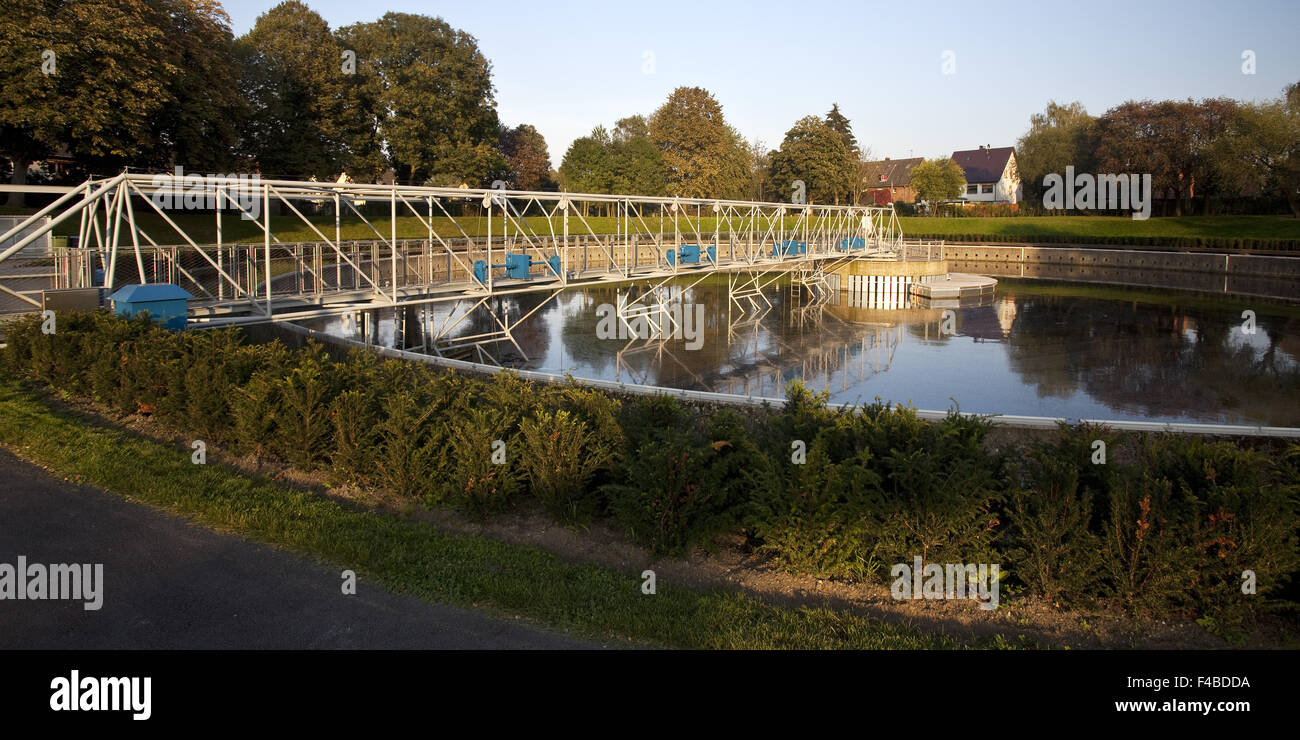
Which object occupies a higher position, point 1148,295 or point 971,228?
point 971,228

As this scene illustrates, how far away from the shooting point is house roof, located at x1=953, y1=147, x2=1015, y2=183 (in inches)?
4222

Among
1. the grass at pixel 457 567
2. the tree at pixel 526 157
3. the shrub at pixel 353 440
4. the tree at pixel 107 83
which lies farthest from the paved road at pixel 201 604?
the tree at pixel 526 157

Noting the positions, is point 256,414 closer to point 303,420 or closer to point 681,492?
point 303,420

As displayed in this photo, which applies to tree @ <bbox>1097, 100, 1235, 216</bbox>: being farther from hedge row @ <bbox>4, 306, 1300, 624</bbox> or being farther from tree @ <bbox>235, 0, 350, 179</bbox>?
hedge row @ <bbox>4, 306, 1300, 624</bbox>

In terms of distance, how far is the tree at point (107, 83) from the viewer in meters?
29.7

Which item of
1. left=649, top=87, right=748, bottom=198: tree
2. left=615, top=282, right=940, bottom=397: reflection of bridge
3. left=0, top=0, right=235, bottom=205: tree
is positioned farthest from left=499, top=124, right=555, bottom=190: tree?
left=615, top=282, right=940, bottom=397: reflection of bridge

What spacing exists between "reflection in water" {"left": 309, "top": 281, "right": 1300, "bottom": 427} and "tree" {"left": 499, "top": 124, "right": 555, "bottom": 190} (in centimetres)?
5962

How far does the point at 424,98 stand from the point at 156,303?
4454 centimetres

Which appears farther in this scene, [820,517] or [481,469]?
[481,469]

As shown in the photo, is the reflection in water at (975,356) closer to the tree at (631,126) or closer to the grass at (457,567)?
the grass at (457,567)

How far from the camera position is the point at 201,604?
235 inches

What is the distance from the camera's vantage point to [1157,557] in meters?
6.39

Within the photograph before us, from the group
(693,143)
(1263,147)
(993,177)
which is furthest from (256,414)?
(993,177)
